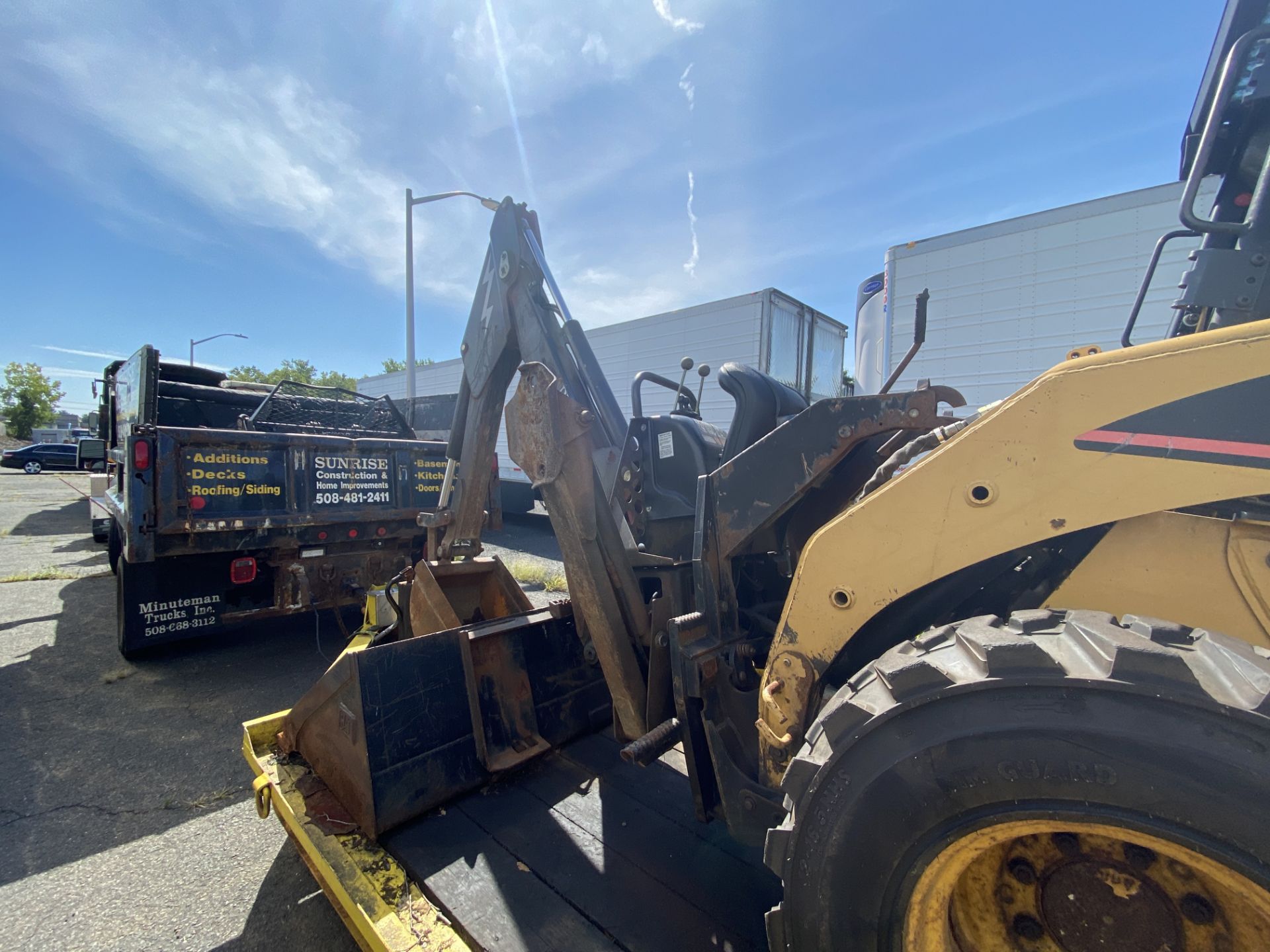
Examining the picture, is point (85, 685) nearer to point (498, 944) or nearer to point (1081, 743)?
point (498, 944)

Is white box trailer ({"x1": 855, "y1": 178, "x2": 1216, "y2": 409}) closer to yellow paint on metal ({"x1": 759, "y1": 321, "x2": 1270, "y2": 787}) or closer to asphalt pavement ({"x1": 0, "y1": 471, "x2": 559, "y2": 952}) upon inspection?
yellow paint on metal ({"x1": 759, "y1": 321, "x2": 1270, "y2": 787})

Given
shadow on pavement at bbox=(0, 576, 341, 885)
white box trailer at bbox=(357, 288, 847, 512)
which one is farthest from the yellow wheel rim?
white box trailer at bbox=(357, 288, 847, 512)

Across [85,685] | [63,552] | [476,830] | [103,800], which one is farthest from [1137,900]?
[63,552]

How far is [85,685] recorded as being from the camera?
4.45 meters

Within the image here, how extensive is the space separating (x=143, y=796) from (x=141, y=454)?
225 cm

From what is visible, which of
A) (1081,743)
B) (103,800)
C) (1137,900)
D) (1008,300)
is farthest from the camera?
(1008,300)

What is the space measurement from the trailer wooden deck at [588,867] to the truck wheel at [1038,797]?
0.59 meters

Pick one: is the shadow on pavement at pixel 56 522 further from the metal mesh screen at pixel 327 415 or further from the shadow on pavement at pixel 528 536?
the metal mesh screen at pixel 327 415

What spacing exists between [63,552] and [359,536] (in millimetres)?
8360

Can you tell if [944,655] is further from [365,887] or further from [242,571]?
[242,571]

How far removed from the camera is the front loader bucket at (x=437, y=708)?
226 cm

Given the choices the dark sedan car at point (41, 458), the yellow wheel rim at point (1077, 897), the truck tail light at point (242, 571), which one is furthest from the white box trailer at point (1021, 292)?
the dark sedan car at point (41, 458)

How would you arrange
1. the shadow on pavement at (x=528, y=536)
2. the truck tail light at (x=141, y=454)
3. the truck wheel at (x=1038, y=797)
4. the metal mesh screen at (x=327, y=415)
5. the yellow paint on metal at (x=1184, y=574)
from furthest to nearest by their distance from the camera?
the shadow on pavement at (x=528, y=536), the metal mesh screen at (x=327, y=415), the truck tail light at (x=141, y=454), the yellow paint on metal at (x=1184, y=574), the truck wheel at (x=1038, y=797)

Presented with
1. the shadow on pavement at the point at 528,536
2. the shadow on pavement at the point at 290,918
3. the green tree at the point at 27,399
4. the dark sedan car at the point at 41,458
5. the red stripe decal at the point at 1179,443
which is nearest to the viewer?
the red stripe decal at the point at 1179,443
